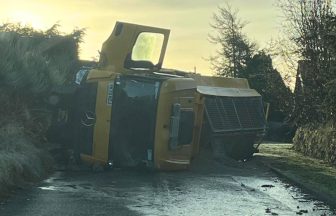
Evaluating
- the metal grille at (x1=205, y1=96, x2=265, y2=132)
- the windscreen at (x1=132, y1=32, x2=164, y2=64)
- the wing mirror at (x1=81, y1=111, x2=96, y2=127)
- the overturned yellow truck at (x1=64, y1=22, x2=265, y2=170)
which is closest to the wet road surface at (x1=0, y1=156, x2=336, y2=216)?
the overturned yellow truck at (x1=64, y1=22, x2=265, y2=170)

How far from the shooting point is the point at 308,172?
15.4m

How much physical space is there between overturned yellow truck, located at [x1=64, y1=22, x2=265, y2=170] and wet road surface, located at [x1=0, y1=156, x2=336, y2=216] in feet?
1.80

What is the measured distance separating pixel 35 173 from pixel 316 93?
14.2 metres

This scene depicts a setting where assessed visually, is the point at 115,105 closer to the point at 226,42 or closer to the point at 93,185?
the point at 93,185

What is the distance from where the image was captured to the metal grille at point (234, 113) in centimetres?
1628

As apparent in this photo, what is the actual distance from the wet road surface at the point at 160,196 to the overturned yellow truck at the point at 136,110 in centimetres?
55

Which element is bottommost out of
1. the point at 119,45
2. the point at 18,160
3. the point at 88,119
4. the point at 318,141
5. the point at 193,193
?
the point at 193,193

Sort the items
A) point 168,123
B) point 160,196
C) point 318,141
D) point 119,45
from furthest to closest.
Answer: point 318,141 → point 119,45 → point 168,123 → point 160,196

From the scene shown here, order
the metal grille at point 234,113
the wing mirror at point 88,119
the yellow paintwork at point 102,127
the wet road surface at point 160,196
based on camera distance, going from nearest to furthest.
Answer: the wet road surface at point 160,196 < the yellow paintwork at point 102,127 < the wing mirror at point 88,119 < the metal grille at point 234,113

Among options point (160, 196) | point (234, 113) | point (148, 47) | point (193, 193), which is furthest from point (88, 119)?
point (234, 113)

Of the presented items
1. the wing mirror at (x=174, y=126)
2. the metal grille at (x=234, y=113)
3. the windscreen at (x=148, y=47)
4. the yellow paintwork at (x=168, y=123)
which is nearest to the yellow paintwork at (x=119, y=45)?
the windscreen at (x=148, y=47)

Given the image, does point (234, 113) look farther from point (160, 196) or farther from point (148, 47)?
point (160, 196)

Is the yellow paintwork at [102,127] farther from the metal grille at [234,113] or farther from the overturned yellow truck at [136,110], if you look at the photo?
the metal grille at [234,113]

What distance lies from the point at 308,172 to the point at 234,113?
117 inches
